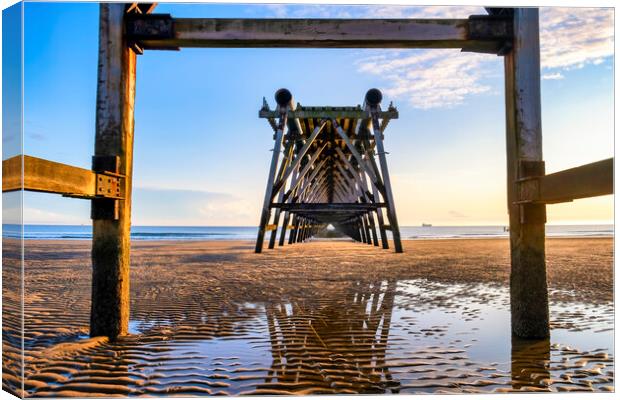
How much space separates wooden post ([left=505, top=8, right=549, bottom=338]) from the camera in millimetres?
3062

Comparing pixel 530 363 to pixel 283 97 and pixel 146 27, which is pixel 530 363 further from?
pixel 283 97

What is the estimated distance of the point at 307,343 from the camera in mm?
2941

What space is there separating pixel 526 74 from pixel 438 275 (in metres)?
4.17

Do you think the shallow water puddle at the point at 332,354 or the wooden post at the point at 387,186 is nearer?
the shallow water puddle at the point at 332,354

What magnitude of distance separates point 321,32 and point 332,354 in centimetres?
223

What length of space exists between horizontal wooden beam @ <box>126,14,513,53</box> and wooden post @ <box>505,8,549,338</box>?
0.21 meters

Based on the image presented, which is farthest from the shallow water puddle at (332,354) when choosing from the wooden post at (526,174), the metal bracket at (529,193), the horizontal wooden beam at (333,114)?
the horizontal wooden beam at (333,114)

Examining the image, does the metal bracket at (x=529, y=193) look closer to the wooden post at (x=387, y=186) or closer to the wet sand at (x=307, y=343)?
the wet sand at (x=307, y=343)

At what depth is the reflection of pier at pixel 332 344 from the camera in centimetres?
224

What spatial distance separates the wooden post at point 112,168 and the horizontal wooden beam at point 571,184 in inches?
107

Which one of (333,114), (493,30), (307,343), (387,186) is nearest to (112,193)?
(307,343)

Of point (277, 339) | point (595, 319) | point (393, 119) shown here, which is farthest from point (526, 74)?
point (393, 119)

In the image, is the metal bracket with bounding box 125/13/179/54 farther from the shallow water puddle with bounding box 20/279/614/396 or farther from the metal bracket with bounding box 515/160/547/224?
the metal bracket with bounding box 515/160/547/224

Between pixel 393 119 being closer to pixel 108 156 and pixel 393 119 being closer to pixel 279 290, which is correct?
pixel 279 290
